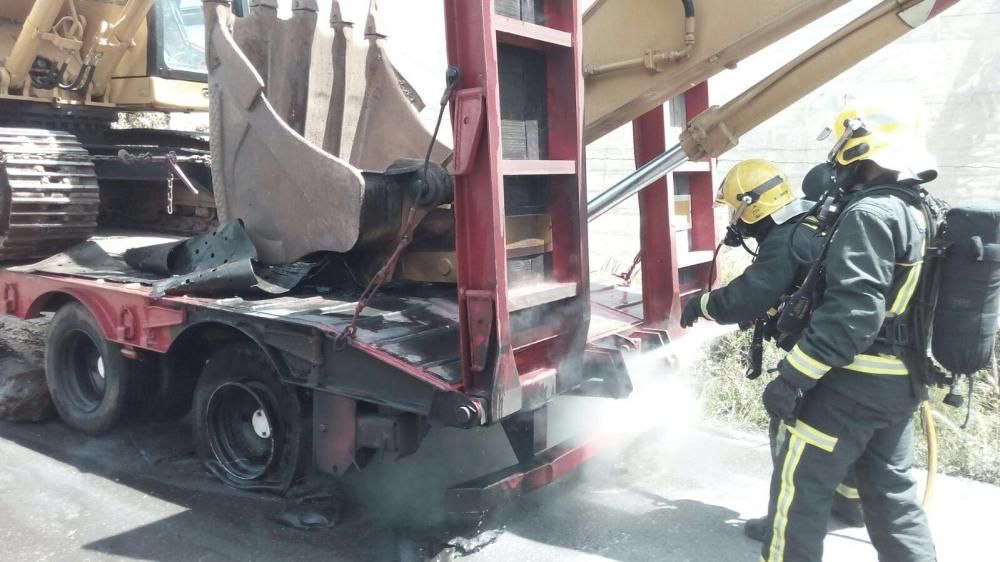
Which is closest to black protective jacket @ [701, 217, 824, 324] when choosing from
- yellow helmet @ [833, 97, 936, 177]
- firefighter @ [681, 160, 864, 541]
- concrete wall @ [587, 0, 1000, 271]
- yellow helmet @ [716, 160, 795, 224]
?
firefighter @ [681, 160, 864, 541]

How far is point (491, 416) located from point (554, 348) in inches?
23.9

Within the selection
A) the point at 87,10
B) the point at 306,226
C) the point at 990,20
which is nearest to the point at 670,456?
the point at 306,226

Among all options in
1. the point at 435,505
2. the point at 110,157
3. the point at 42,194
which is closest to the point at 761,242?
the point at 435,505

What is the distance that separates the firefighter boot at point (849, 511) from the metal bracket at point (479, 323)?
2.08m

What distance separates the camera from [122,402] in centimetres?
498

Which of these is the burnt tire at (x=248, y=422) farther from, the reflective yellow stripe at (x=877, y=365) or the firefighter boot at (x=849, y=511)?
the firefighter boot at (x=849, y=511)

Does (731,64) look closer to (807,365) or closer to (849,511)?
(807,365)

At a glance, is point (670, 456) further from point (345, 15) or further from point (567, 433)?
point (345, 15)

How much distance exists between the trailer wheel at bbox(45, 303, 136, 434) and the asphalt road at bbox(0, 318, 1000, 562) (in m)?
0.18

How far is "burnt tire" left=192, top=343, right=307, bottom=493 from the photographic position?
13.6 ft

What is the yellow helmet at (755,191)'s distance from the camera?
3.68 meters

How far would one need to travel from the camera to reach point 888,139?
3.28 metres

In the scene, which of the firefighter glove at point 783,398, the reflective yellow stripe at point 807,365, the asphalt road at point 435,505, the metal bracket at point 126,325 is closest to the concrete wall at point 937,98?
the asphalt road at point 435,505

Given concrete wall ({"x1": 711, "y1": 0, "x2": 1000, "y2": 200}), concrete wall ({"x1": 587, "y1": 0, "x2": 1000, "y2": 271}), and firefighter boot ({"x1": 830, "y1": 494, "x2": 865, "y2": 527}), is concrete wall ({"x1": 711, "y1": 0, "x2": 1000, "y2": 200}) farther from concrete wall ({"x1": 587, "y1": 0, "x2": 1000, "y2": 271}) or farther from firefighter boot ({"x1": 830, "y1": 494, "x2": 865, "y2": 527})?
firefighter boot ({"x1": 830, "y1": 494, "x2": 865, "y2": 527})
